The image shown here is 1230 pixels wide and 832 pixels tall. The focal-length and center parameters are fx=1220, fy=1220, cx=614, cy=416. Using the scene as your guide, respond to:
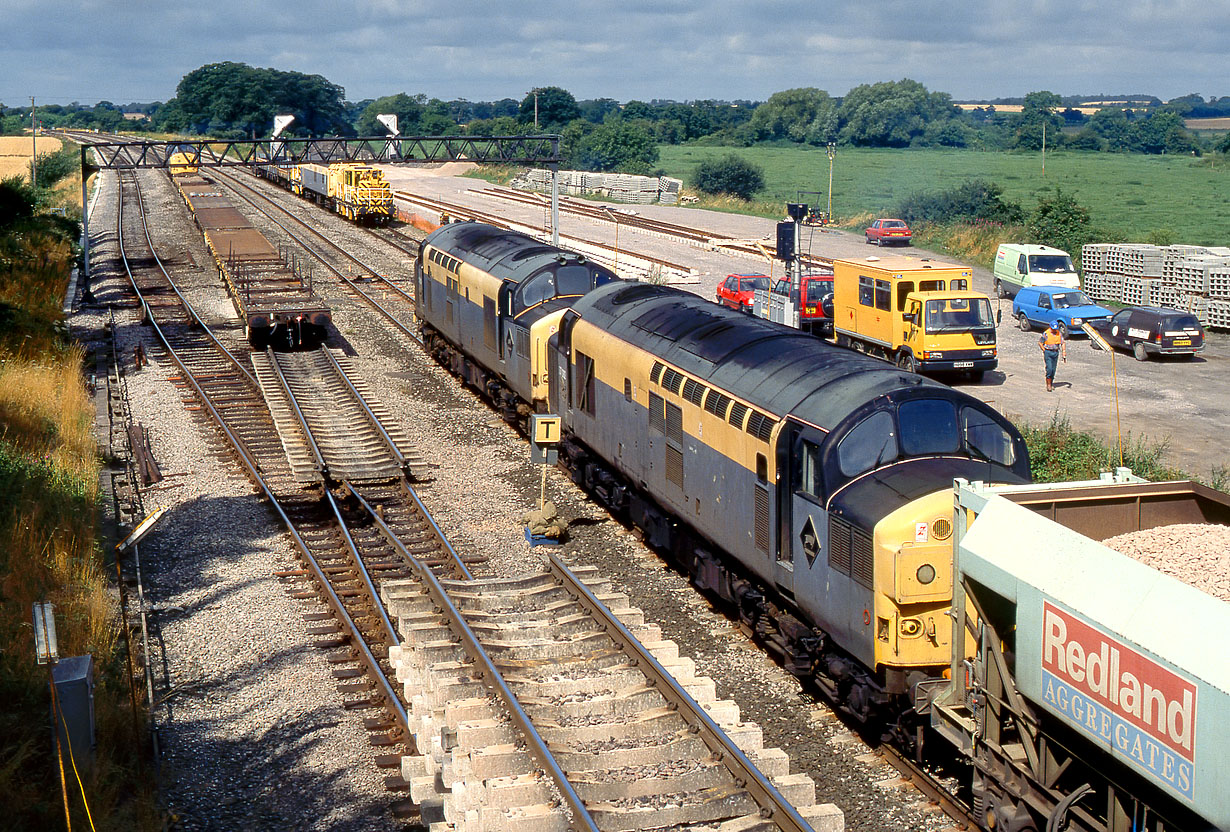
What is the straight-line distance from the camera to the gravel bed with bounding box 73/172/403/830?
38.4 ft

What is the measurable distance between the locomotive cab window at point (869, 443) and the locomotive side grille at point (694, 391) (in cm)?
356

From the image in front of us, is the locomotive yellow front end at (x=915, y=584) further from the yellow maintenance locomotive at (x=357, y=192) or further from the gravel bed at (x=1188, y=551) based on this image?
the yellow maintenance locomotive at (x=357, y=192)

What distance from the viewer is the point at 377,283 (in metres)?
45.7

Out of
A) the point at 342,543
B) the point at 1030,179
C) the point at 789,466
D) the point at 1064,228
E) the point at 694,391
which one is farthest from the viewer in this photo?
the point at 1030,179

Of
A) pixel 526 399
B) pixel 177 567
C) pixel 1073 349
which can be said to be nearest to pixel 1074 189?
pixel 1073 349

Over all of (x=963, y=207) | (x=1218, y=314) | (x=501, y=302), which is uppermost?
(x=963, y=207)

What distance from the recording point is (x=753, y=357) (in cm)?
1512

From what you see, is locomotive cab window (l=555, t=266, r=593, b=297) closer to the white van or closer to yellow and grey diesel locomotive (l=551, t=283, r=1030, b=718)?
yellow and grey diesel locomotive (l=551, t=283, r=1030, b=718)

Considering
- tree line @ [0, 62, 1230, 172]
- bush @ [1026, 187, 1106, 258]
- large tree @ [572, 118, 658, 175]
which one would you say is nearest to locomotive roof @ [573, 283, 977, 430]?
bush @ [1026, 187, 1106, 258]

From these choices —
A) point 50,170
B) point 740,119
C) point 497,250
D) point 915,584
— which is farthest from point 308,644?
point 740,119

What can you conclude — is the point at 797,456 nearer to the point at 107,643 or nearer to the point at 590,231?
the point at 107,643

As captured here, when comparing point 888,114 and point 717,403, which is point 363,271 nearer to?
point 717,403

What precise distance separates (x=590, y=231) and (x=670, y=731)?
2169 inches

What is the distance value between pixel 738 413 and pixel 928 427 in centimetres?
271
